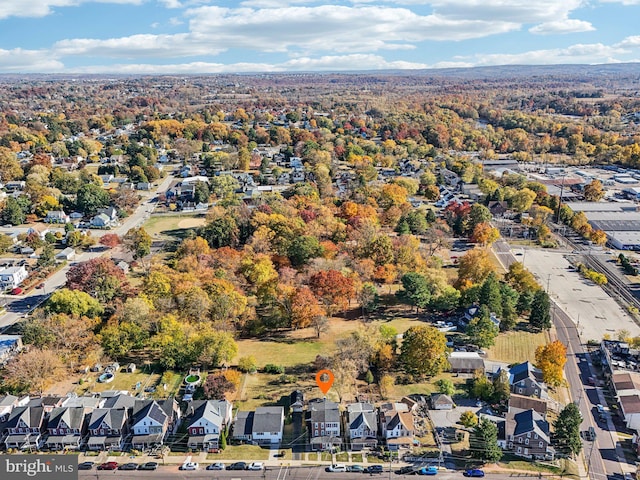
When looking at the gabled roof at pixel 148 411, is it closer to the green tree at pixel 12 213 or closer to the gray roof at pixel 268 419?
the gray roof at pixel 268 419

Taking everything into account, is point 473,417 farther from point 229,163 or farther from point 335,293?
point 229,163

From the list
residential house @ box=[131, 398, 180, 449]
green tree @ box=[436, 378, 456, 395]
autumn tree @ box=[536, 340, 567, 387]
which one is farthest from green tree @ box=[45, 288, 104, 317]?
autumn tree @ box=[536, 340, 567, 387]

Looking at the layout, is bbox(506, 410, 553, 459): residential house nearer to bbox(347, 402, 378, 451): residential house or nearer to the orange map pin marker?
bbox(347, 402, 378, 451): residential house

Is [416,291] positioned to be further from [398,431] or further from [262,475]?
[262,475]

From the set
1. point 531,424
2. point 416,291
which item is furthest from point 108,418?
point 416,291

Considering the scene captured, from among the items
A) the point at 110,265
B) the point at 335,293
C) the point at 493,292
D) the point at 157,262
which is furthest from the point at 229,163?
the point at 493,292


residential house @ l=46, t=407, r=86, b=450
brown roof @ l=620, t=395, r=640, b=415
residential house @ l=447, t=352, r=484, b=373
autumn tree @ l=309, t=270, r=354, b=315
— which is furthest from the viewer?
autumn tree @ l=309, t=270, r=354, b=315
